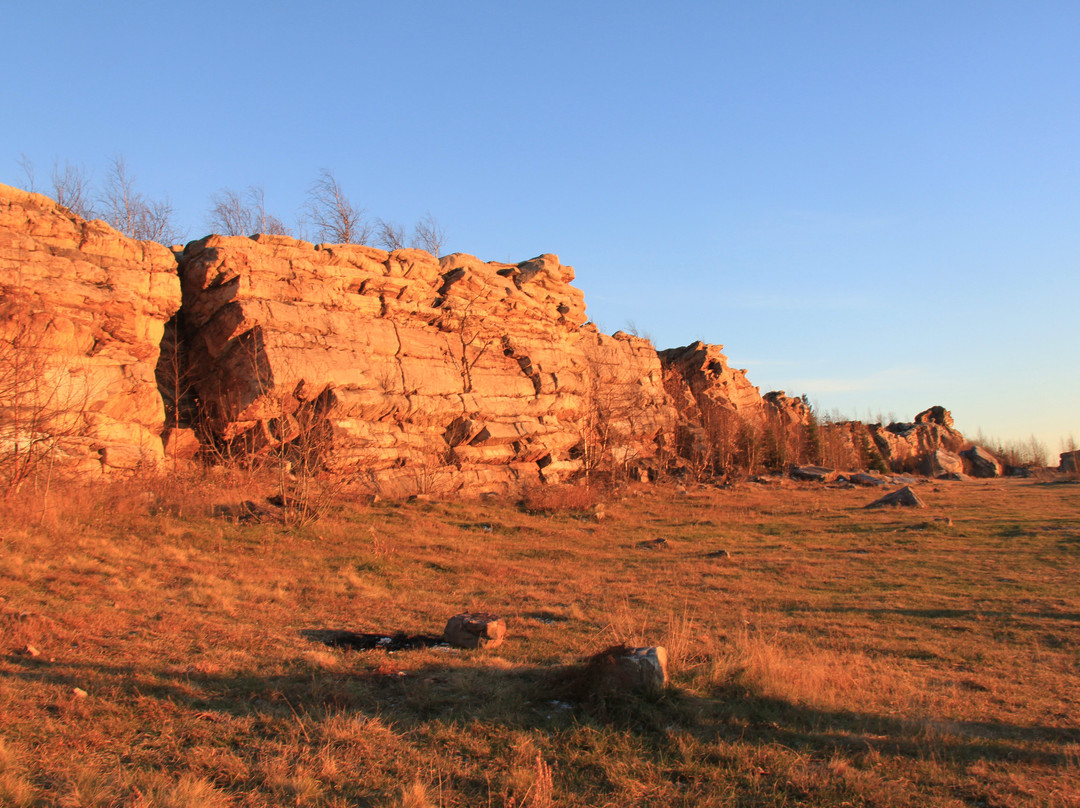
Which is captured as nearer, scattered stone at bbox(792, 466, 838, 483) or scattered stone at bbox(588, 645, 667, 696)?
scattered stone at bbox(588, 645, 667, 696)

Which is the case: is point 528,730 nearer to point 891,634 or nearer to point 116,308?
point 891,634

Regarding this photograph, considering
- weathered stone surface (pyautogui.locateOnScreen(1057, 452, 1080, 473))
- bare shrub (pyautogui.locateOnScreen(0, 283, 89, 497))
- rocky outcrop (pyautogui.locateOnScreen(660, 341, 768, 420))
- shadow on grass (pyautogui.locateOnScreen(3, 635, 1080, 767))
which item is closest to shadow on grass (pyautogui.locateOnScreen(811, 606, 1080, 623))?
shadow on grass (pyautogui.locateOnScreen(3, 635, 1080, 767))

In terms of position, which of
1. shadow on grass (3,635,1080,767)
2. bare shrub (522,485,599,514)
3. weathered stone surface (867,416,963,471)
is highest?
weathered stone surface (867,416,963,471)

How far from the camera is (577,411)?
1198 inches

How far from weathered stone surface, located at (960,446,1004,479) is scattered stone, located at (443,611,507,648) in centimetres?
6181

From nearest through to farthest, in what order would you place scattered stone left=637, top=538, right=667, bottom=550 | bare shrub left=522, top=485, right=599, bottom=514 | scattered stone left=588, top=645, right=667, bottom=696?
1. scattered stone left=588, top=645, right=667, bottom=696
2. scattered stone left=637, top=538, right=667, bottom=550
3. bare shrub left=522, top=485, right=599, bottom=514

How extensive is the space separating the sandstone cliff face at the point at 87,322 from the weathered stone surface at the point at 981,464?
6202cm

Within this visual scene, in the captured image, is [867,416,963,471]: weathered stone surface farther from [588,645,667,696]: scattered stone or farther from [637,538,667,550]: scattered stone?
[588,645,667,696]: scattered stone

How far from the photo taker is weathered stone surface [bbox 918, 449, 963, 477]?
185ft

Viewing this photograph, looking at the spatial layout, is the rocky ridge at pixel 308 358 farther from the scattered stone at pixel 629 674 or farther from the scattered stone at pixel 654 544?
the scattered stone at pixel 629 674

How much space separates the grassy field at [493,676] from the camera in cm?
466

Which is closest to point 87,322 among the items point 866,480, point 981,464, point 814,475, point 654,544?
point 654,544

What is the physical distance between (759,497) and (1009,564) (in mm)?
14743

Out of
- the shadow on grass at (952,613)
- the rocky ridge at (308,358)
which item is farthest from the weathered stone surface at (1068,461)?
the shadow on grass at (952,613)
